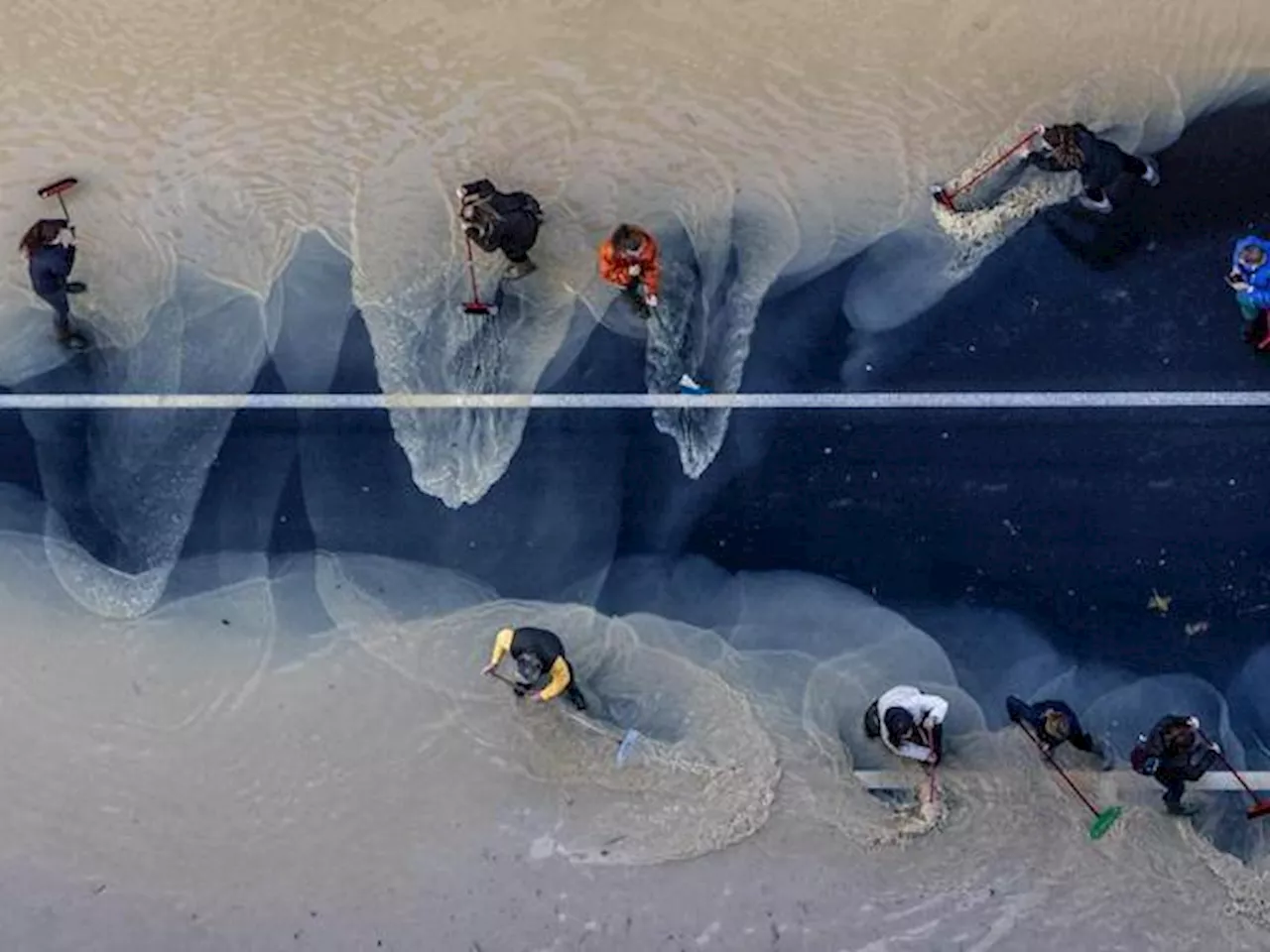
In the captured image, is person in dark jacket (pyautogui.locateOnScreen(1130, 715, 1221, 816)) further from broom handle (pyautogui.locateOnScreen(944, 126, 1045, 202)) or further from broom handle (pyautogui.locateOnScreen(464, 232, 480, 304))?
broom handle (pyautogui.locateOnScreen(464, 232, 480, 304))

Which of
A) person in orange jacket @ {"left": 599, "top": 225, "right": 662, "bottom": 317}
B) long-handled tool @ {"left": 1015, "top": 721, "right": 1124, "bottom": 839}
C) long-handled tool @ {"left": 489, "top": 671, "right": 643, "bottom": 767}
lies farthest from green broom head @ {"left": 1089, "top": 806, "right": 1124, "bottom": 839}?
person in orange jacket @ {"left": 599, "top": 225, "right": 662, "bottom": 317}

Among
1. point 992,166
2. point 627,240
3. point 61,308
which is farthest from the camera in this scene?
point 61,308

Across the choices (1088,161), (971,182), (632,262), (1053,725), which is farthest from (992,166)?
(1053,725)

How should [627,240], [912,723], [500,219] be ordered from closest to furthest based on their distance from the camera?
[912,723] → [627,240] → [500,219]

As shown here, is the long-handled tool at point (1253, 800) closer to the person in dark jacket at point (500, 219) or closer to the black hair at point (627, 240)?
the black hair at point (627, 240)

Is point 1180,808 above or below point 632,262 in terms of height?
below

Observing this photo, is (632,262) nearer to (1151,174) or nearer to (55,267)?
(1151,174)

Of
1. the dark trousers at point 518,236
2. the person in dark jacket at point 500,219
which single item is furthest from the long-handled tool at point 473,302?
the dark trousers at point 518,236
